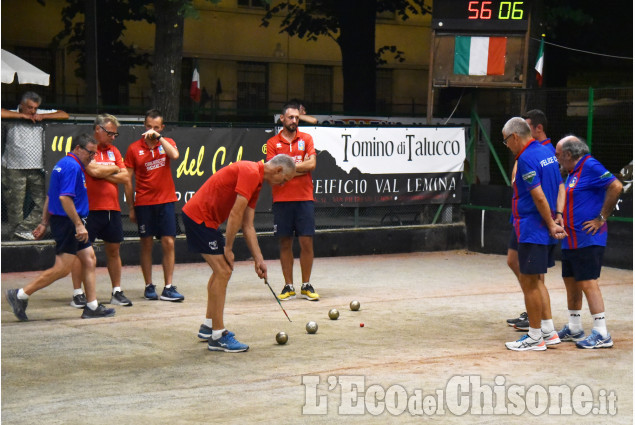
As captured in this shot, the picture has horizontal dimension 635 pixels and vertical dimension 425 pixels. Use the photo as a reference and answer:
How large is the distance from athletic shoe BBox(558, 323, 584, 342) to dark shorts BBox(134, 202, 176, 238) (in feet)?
14.7

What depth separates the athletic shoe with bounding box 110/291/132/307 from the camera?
10.9 m

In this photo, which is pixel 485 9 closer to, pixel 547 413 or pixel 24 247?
pixel 24 247

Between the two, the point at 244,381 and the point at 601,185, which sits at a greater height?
the point at 601,185

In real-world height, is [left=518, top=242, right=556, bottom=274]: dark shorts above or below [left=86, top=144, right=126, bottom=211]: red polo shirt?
below

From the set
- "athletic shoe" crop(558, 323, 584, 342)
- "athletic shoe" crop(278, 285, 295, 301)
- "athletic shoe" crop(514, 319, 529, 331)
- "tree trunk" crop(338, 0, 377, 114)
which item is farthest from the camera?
"tree trunk" crop(338, 0, 377, 114)

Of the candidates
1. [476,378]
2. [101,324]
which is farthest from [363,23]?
[476,378]

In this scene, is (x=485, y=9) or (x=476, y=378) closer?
(x=476, y=378)

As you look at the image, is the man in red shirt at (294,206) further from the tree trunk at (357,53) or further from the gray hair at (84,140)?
the tree trunk at (357,53)

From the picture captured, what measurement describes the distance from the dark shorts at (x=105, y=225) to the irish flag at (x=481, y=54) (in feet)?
23.3

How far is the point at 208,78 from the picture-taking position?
1492 inches

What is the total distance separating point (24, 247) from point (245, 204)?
18.8ft

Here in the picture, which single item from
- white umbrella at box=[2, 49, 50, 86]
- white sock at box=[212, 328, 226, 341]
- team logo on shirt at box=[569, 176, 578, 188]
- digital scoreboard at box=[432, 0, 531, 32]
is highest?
digital scoreboard at box=[432, 0, 531, 32]

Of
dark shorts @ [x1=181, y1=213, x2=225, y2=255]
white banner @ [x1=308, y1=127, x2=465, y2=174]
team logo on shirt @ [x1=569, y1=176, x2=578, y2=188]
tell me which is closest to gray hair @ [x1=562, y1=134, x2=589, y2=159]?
team logo on shirt @ [x1=569, y1=176, x2=578, y2=188]

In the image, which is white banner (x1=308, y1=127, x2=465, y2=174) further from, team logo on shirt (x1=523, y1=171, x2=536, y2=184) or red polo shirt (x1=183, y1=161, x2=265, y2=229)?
team logo on shirt (x1=523, y1=171, x2=536, y2=184)
